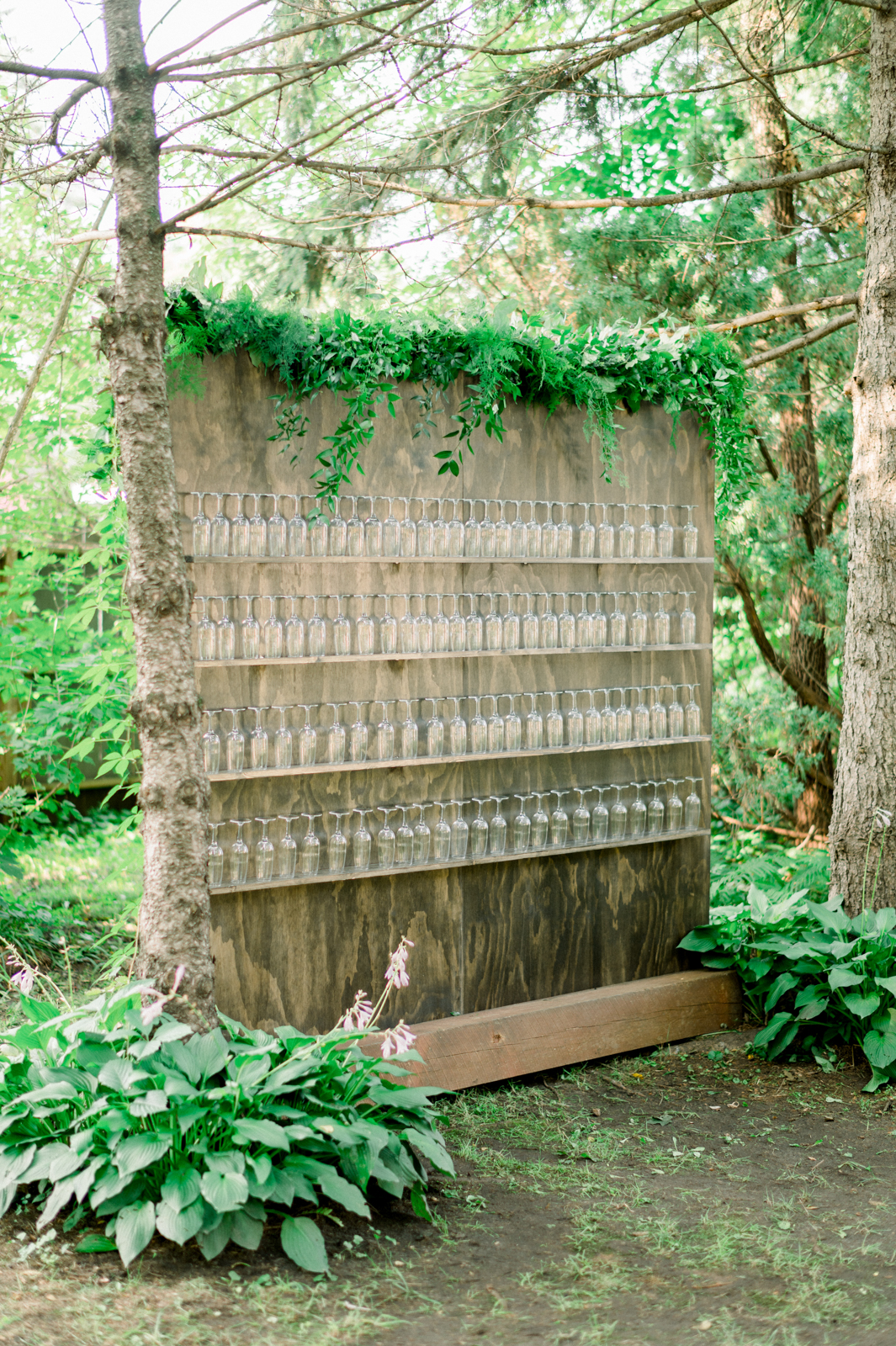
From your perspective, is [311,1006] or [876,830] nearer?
[311,1006]

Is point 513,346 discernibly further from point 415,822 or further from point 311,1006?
point 311,1006

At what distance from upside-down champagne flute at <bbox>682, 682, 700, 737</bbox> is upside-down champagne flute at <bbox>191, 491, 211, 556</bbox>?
2.10 meters

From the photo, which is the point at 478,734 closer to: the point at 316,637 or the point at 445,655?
the point at 445,655

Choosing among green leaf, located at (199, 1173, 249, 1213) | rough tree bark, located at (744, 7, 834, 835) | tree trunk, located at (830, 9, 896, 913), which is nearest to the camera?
Answer: green leaf, located at (199, 1173, 249, 1213)

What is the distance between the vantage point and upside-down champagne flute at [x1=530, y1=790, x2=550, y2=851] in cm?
445

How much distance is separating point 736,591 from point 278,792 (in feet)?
15.0

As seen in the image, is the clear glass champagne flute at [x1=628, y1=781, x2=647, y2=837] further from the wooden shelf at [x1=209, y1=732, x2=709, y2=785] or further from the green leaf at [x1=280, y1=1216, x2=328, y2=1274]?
the green leaf at [x1=280, y1=1216, x2=328, y2=1274]

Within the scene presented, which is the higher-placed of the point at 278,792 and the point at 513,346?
the point at 513,346

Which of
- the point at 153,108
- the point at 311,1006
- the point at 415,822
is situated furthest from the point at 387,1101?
the point at 153,108

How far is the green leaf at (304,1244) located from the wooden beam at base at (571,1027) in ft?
3.38

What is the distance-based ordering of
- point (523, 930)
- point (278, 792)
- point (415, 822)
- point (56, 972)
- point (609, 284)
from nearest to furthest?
A: point (278, 792) → point (415, 822) → point (523, 930) → point (56, 972) → point (609, 284)

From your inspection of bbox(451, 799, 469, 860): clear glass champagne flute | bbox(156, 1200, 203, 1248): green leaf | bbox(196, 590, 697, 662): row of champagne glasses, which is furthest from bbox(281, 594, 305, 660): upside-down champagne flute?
bbox(156, 1200, 203, 1248): green leaf

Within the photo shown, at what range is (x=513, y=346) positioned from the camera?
4.17m

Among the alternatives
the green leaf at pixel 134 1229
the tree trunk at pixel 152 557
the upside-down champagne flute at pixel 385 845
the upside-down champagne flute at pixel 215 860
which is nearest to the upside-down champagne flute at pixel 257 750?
the upside-down champagne flute at pixel 215 860
